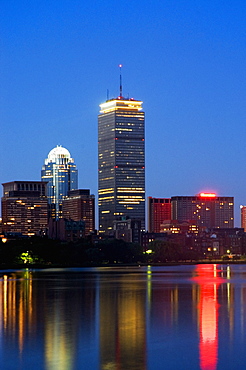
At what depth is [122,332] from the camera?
3938 cm

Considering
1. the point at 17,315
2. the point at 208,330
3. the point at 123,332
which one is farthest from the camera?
the point at 17,315

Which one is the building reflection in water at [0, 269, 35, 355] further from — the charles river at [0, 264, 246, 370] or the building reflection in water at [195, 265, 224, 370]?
the building reflection in water at [195, 265, 224, 370]

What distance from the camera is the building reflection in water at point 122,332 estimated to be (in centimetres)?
3052

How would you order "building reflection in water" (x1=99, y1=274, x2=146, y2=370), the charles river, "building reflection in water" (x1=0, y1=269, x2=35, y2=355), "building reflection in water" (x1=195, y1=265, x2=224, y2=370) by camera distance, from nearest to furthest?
"building reflection in water" (x1=99, y1=274, x2=146, y2=370) < the charles river < "building reflection in water" (x1=195, y1=265, x2=224, y2=370) < "building reflection in water" (x1=0, y1=269, x2=35, y2=355)

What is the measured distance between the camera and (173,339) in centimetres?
3709

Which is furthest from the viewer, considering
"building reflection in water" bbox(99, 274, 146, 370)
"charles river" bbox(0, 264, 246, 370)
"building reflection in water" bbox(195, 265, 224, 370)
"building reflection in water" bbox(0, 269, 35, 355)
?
→ "building reflection in water" bbox(0, 269, 35, 355)

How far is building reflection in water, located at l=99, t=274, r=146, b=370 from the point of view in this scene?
30.5m

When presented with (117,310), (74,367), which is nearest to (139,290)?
(117,310)

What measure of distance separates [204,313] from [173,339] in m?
13.0

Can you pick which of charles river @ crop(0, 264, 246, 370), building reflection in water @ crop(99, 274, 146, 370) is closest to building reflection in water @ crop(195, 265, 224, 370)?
charles river @ crop(0, 264, 246, 370)

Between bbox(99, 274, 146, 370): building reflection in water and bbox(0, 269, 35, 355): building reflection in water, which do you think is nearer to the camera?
bbox(99, 274, 146, 370): building reflection in water

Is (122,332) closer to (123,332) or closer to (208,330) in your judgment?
(123,332)

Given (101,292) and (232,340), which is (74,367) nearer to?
(232,340)

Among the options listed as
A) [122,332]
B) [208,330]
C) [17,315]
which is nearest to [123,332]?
[122,332]
